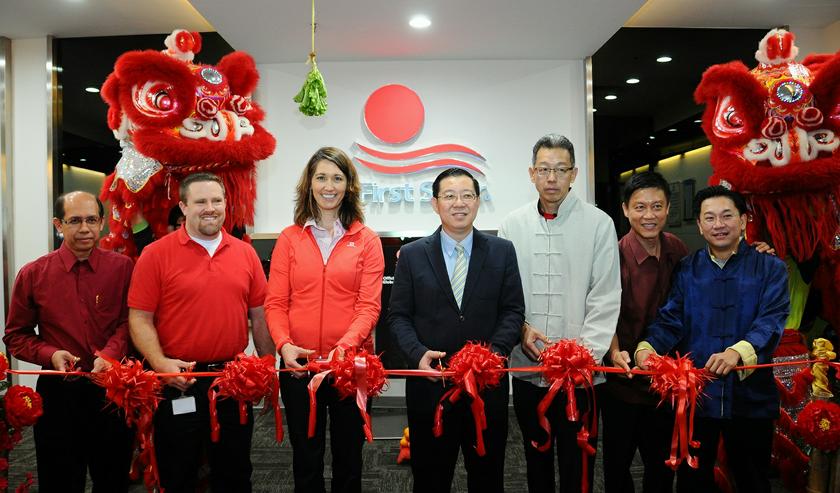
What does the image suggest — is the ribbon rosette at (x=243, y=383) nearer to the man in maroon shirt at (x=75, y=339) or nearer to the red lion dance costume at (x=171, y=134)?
the man in maroon shirt at (x=75, y=339)

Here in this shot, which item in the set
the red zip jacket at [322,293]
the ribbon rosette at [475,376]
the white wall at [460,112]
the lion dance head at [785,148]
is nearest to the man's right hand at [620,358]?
the ribbon rosette at [475,376]

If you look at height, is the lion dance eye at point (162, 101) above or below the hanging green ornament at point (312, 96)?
below

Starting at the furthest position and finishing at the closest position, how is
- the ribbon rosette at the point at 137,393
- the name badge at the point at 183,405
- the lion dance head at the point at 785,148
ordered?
the lion dance head at the point at 785,148 → the name badge at the point at 183,405 → the ribbon rosette at the point at 137,393

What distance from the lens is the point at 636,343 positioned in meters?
2.48

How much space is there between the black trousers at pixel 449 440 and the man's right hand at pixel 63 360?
1384 mm

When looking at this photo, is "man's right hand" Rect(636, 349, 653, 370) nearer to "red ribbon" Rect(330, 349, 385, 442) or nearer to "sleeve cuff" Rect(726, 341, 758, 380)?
"sleeve cuff" Rect(726, 341, 758, 380)

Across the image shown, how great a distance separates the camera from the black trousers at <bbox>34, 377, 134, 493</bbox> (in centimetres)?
236

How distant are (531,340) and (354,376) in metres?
0.74

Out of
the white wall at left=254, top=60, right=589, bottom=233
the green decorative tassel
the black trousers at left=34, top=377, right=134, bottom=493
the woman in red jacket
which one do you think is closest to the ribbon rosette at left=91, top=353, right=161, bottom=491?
the black trousers at left=34, top=377, right=134, bottom=493

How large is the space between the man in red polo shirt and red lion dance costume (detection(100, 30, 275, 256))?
27.2 inches

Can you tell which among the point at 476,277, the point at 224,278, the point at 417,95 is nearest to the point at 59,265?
the point at 224,278

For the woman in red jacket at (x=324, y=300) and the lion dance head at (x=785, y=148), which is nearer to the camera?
the woman in red jacket at (x=324, y=300)

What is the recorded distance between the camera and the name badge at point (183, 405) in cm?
217

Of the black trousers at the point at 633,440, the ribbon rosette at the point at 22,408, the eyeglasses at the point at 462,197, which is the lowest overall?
the black trousers at the point at 633,440
